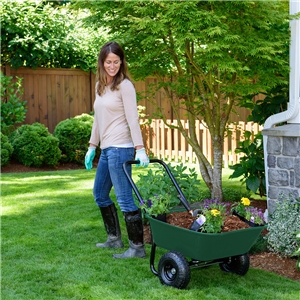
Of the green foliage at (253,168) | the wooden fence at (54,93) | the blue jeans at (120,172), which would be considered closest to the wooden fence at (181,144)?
the wooden fence at (54,93)

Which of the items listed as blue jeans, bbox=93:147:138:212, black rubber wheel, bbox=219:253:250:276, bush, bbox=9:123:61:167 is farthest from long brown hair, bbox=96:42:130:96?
bush, bbox=9:123:61:167

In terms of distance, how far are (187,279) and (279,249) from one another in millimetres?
1133

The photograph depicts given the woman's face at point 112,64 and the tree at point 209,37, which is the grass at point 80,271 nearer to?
the woman's face at point 112,64

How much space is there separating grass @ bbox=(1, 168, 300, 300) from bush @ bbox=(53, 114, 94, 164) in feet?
11.5

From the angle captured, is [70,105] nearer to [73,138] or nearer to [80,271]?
[73,138]

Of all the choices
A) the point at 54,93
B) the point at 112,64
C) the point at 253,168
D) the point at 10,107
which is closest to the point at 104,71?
the point at 112,64

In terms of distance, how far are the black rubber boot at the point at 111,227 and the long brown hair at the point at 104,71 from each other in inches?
38.2

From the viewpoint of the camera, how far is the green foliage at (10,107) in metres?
9.20

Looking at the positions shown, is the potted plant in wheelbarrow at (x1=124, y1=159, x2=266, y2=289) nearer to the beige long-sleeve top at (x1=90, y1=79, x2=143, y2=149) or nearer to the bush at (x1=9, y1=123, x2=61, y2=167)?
the beige long-sleeve top at (x1=90, y1=79, x2=143, y2=149)

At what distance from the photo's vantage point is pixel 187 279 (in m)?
3.54

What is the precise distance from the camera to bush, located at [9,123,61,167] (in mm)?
8961

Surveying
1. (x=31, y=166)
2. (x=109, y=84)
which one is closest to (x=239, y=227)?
(x=109, y=84)

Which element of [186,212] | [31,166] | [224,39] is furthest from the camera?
[31,166]

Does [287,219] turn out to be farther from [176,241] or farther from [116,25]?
[116,25]
